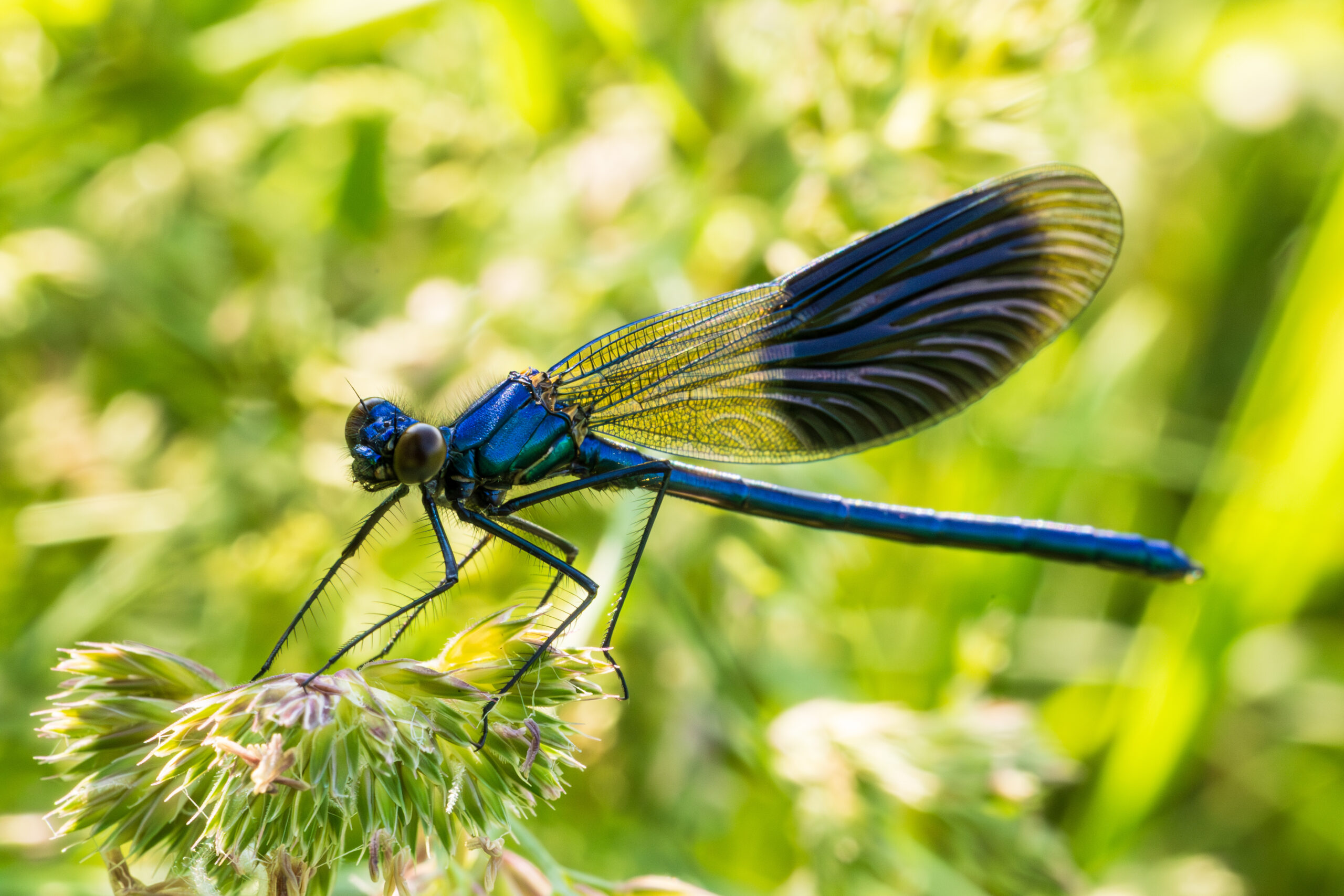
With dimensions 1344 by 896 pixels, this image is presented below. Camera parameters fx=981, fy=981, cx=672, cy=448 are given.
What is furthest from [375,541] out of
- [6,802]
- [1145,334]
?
[1145,334]

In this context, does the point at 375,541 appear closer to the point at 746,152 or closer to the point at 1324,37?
the point at 746,152

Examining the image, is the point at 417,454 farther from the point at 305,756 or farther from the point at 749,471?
the point at 749,471

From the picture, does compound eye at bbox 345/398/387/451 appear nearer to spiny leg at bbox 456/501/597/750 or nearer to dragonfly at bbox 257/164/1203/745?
dragonfly at bbox 257/164/1203/745

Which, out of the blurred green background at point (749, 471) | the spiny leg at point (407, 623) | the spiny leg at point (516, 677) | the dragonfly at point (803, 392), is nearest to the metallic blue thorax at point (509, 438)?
the dragonfly at point (803, 392)

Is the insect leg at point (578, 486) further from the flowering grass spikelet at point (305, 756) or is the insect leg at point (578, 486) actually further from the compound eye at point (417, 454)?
the flowering grass spikelet at point (305, 756)

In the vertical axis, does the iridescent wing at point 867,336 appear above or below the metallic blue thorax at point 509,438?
above

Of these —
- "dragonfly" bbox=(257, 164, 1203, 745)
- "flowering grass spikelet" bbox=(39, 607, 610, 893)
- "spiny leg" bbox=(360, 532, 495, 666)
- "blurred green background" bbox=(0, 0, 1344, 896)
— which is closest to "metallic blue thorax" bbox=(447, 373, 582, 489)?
"dragonfly" bbox=(257, 164, 1203, 745)

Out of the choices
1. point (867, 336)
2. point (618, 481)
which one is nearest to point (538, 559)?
point (618, 481)
